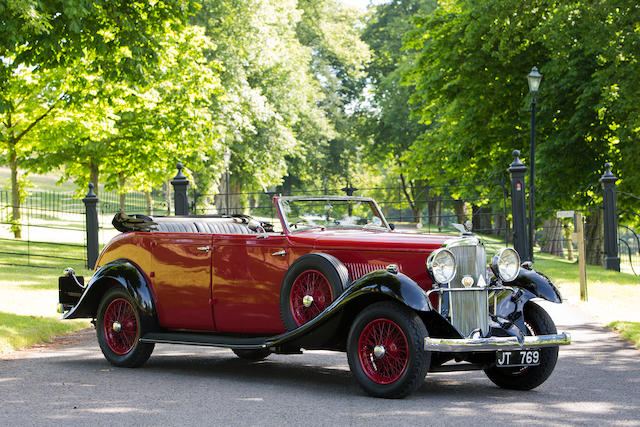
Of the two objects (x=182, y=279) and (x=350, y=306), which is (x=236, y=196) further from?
(x=350, y=306)

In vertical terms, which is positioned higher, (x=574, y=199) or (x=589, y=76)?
(x=589, y=76)

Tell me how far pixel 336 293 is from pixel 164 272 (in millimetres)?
2345

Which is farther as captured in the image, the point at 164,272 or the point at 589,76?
the point at 589,76

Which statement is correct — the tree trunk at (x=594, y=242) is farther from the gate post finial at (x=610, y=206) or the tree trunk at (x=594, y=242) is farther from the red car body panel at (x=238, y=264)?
the red car body panel at (x=238, y=264)

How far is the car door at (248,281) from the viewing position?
8047mm

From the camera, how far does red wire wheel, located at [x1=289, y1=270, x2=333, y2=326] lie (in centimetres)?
757

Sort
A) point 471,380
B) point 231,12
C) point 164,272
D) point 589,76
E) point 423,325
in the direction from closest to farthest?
1. point 423,325
2. point 471,380
3. point 164,272
4. point 589,76
5. point 231,12

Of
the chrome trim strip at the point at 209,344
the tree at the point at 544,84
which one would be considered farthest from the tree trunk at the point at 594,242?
the chrome trim strip at the point at 209,344

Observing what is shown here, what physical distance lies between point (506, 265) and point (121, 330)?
4139mm

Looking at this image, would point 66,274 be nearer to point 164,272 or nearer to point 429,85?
point 164,272

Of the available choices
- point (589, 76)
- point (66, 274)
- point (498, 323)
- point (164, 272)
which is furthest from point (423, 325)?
point (589, 76)

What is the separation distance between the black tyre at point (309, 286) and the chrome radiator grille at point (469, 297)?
0.96 meters

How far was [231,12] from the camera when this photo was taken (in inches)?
1455

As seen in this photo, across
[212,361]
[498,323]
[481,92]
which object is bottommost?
[212,361]
